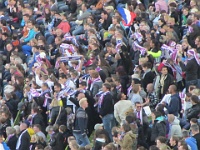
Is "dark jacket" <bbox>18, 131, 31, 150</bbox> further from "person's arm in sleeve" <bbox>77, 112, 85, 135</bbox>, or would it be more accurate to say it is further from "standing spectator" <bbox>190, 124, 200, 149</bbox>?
"standing spectator" <bbox>190, 124, 200, 149</bbox>

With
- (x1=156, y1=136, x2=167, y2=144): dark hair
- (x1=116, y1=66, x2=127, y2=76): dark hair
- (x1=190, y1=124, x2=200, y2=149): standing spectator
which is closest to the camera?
(x1=156, y1=136, x2=167, y2=144): dark hair

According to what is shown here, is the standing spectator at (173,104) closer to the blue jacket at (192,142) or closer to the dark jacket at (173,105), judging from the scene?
the dark jacket at (173,105)

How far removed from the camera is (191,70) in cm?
1881

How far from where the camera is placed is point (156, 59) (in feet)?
64.7

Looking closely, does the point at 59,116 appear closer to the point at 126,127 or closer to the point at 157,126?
the point at 126,127

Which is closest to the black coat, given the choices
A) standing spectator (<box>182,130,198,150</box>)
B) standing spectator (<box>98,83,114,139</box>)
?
standing spectator (<box>182,130,198,150</box>)

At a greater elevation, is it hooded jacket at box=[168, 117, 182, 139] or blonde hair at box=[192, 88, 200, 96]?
blonde hair at box=[192, 88, 200, 96]

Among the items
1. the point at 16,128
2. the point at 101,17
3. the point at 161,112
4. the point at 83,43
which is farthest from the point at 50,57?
the point at 161,112

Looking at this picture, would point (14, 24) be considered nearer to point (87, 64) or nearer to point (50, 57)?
point (50, 57)

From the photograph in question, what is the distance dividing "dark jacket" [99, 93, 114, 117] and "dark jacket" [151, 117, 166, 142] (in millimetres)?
1605

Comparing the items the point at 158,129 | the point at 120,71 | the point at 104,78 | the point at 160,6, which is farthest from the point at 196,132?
the point at 160,6

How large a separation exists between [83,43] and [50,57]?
1.06 m

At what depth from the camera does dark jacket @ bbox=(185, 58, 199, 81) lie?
736 inches

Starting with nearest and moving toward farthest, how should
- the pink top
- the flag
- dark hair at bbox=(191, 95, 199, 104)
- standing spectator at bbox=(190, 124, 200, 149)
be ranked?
standing spectator at bbox=(190, 124, 200, 149) → dark hair at bbox=(191, 95, 199, 104) → the flag → the pink top
